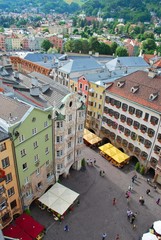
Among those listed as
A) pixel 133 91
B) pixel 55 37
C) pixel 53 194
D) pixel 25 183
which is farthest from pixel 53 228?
pixel 55 37

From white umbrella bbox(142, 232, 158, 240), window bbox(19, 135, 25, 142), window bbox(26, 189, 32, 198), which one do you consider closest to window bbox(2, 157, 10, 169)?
window bbox(19, 135, 25, 142)

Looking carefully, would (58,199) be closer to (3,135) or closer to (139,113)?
(3,135)

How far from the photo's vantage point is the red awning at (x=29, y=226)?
35.2m

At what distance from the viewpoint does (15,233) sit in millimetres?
34625

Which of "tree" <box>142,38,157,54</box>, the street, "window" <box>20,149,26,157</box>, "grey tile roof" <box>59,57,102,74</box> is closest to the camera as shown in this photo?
"window" <box>20,149,26,157</box>

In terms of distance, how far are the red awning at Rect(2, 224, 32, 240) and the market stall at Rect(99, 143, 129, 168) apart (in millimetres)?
26961

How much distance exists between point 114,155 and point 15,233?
29.2 m

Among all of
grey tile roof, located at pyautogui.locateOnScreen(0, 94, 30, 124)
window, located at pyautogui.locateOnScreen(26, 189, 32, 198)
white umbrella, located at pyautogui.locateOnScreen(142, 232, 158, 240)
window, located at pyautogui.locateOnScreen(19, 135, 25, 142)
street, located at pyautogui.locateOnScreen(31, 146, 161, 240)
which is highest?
grey tile roof, located at pyautogui.locateOnScreen(0, 94, 30, 124)

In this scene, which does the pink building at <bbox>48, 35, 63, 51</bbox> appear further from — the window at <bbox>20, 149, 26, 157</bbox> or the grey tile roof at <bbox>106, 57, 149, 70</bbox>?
the window at <bbox>20, 149, 26, 157</bbox>

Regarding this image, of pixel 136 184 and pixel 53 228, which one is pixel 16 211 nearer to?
pixel 53 228

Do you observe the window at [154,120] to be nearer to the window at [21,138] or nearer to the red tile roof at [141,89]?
the red tile roof at [141,89]

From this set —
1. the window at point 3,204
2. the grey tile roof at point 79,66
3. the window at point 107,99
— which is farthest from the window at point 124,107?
the window at point 3,204

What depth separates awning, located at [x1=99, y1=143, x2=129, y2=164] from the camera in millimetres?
53931

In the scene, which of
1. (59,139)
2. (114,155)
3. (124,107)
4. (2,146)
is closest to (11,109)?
(2,146)
